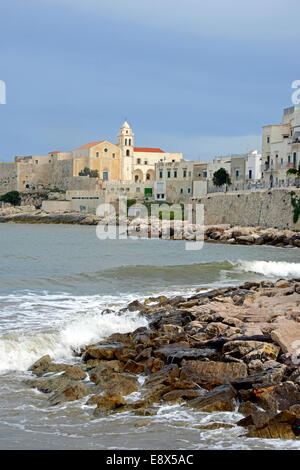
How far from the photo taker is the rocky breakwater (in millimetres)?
5949

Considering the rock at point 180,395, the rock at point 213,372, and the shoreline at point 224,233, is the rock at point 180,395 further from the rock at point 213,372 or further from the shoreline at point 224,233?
the shoreline at point 224,233

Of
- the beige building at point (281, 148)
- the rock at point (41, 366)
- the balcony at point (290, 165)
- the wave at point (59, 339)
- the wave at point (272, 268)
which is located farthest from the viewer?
the beige building at point (281, 148)

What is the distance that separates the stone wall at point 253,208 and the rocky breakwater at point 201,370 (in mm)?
26310

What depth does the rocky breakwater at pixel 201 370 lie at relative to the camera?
595 centimetres

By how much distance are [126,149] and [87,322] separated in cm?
6711

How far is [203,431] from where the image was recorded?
18.1 feet

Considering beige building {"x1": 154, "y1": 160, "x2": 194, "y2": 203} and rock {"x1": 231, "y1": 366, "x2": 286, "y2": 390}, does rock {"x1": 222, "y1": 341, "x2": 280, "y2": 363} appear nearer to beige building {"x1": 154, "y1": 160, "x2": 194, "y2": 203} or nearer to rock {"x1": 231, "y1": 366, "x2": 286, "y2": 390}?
rock {"x1": 231, "y1": 366, "x2": 286, "y2": 390}

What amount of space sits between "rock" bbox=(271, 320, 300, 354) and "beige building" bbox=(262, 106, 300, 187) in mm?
31155

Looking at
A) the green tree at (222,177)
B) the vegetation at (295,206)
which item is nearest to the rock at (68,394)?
the vegetation at (295,206)

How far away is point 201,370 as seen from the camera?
6.88 m

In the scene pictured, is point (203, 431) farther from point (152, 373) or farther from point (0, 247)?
A: point (0, 247)

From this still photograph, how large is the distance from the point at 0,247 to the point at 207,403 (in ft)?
89.9

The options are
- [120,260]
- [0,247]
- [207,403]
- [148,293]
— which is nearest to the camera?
[207,403]
